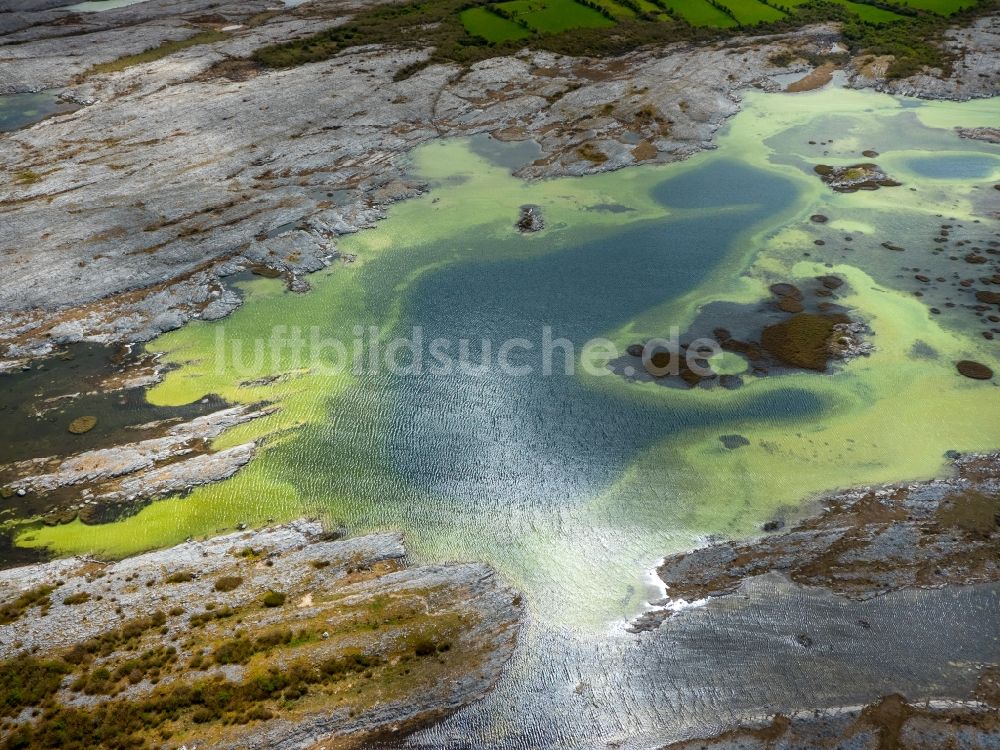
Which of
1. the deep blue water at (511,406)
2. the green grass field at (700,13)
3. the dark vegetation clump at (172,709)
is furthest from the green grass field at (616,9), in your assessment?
the dark vegetation clump at (172,709)

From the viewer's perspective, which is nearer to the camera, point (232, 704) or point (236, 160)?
point (232, 704)

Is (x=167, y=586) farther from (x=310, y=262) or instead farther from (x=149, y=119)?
(x=149, y=119)

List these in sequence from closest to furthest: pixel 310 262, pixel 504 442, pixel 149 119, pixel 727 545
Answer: pixel 727 545, pixel 504 442, pixel 310 262, pixel 149 119

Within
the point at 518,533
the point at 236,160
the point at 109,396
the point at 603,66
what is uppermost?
the point at 603,66

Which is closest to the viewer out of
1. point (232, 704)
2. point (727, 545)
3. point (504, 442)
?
point (232, 704)

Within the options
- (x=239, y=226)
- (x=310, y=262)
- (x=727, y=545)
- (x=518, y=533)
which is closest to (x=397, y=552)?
(x=518, y=533)

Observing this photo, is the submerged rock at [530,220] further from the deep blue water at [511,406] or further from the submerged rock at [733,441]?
the submerged rock at [733,441]
